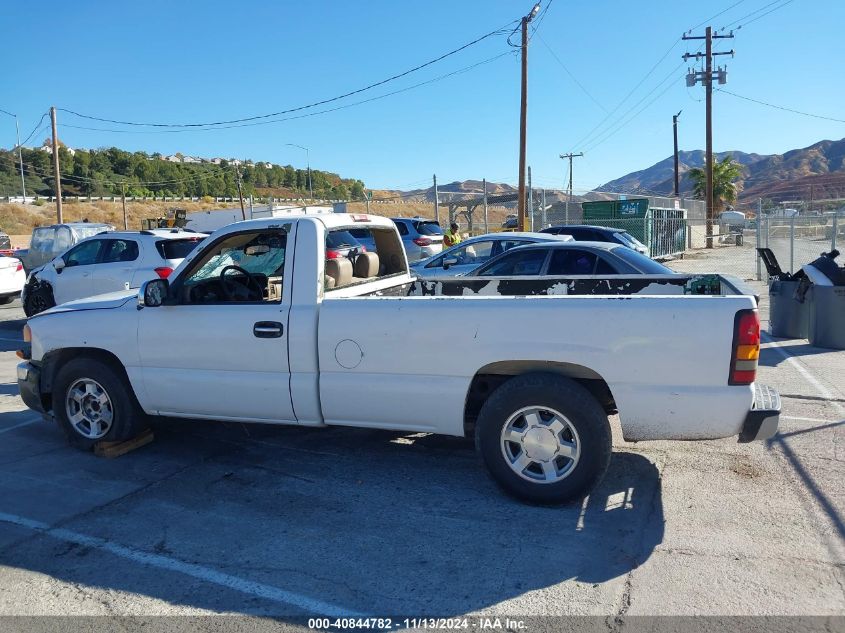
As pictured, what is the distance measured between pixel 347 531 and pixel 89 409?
269 cm

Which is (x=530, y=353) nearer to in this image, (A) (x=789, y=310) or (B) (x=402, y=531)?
(B) (x=402, y=531)

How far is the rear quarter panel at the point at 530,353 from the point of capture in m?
4.03

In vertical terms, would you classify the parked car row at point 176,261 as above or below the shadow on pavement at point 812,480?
above

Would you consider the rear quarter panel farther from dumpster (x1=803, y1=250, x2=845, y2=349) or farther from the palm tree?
the palm tree

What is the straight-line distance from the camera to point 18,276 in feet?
49.0

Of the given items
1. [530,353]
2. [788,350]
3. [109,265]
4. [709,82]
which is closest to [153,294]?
[530,353]

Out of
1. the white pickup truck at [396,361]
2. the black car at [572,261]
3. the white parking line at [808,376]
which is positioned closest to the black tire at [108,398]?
the white pickup truck at [396,361]

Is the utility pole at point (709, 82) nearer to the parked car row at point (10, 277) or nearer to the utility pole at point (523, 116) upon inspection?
the utility pole at point (523, 116)

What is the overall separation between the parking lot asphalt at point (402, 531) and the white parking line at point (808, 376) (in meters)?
0.86

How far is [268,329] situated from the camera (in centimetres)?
482

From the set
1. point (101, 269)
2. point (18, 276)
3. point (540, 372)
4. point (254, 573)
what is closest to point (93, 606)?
point (254, 573)

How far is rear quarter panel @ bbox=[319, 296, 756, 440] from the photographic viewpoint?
13.2 feet

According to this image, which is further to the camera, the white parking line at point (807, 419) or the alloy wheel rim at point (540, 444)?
the white parking line at point (807, 419)

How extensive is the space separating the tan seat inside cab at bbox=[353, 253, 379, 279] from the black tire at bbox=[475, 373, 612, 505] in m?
1.84
